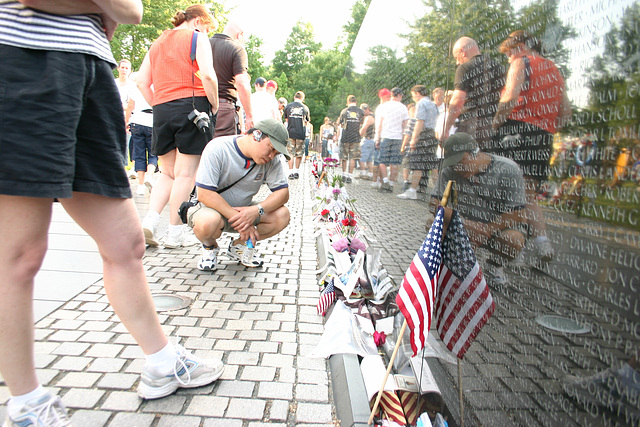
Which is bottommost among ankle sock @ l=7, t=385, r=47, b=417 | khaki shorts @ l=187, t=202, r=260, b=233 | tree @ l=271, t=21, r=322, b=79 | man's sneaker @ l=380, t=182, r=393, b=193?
→ ankle sock @ l=7, t=385, r=47, b=417

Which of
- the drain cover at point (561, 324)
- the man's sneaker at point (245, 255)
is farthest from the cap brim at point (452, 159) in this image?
the man's sneaker at point (245, 255)

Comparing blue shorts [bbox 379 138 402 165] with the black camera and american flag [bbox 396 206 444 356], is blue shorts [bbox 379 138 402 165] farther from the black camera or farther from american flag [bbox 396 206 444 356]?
the black camera

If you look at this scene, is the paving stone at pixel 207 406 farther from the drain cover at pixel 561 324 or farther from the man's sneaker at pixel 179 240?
the man's sneaker at pixel 179 240

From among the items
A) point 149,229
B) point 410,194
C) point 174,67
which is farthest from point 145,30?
point 410,194

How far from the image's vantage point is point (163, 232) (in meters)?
5.21

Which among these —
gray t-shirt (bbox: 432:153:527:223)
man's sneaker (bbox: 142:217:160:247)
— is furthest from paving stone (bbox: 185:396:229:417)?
man's sneaker (bbox: 142:217:160:247)

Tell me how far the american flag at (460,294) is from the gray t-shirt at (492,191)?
9 cm

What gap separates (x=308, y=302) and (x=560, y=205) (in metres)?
2.42

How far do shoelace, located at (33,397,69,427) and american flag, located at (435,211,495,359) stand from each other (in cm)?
156

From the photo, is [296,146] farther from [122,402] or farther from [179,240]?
[122,402]

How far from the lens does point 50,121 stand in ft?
4.66

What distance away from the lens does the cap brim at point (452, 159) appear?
78.1 inches

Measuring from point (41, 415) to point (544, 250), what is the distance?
184 centimetres

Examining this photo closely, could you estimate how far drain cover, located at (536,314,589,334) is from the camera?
1.12 m
